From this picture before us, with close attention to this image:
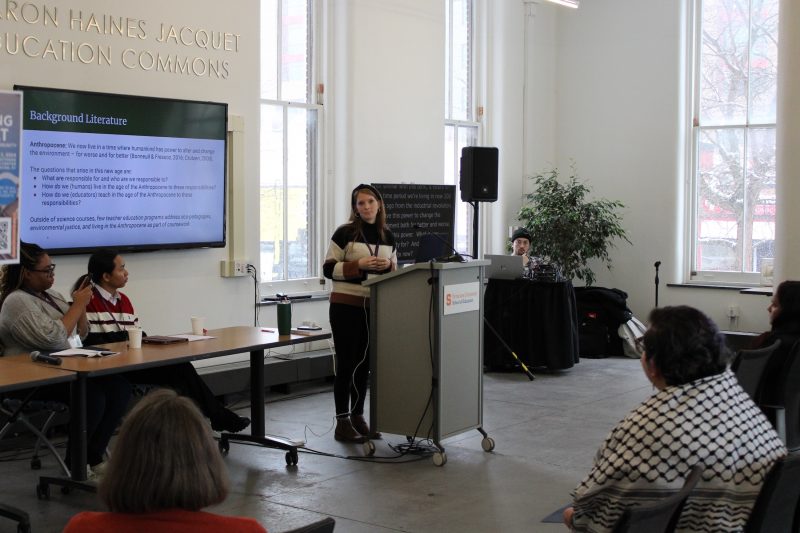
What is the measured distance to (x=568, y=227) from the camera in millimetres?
9836

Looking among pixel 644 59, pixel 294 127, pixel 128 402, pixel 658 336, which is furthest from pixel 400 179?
pixel 658 336

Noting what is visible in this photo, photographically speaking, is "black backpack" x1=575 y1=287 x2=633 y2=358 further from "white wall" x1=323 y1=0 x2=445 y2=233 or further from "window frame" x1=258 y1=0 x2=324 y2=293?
"window frame" x1=258 y1=0 x2=324 y2=293

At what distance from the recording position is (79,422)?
4359 millimetres

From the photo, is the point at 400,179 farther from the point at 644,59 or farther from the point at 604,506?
the point at 604,506

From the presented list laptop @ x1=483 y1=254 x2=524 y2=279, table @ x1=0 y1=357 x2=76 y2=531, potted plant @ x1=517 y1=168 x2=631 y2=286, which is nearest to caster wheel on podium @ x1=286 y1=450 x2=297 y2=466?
table @ x1=0 y1=357 x2=76 y2=531

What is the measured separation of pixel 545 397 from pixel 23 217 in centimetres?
397

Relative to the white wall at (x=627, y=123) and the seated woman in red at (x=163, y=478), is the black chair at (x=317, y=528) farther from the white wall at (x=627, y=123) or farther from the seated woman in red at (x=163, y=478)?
the white wall at (x=627, y=123)

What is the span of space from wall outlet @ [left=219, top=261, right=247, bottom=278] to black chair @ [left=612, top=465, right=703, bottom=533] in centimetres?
523

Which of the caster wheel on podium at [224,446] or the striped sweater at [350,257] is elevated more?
the striped sweater at [350,257]

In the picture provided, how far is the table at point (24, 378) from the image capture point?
3844 mm

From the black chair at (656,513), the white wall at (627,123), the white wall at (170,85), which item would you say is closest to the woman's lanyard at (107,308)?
the white wall at (170,85)

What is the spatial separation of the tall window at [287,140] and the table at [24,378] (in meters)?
3.70

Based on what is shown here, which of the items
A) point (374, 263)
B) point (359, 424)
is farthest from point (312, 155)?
point (359, 424)

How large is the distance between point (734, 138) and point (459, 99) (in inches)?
117
